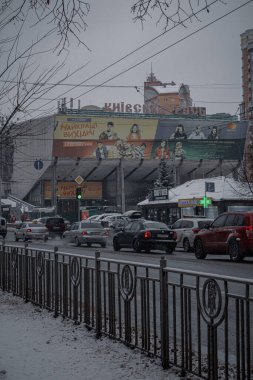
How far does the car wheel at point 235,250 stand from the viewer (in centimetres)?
2119

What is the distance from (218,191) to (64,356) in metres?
40.2

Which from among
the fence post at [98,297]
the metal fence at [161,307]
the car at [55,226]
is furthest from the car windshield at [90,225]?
the fence post at [98,297]

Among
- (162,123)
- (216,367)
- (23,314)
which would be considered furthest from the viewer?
(162,123)

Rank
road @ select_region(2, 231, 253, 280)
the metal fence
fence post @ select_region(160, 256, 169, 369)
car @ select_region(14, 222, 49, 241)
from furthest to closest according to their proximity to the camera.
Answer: car @ select_region(14, 222, 49, 241), road @ select_region(2, 231, 253, 280), fence post @ select_region(160, 256, 169, 369), the metal fence

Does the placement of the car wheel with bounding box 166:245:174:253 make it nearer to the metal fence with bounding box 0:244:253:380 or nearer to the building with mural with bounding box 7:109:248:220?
the metal fence with bounding box 0:244:253:380

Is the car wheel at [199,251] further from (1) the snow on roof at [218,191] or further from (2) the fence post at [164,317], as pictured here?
(1) the snow on roof at [218,191]

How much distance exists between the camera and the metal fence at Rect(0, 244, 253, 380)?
16.7ft

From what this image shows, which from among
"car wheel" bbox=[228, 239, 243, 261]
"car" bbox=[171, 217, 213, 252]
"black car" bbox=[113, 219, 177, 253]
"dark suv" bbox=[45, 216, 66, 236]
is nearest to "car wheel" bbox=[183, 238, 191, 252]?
"car" bbox=[171, 217, 213, 252]

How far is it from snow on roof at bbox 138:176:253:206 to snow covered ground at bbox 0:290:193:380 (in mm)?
36336

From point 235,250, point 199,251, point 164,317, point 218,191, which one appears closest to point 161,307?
point 164,317

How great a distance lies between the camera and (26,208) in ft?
276

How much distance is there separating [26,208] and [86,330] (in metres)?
77.3

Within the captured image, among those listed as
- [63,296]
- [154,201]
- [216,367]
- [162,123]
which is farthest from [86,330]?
[162,123]

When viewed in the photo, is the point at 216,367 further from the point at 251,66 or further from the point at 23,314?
the point at 251,66
